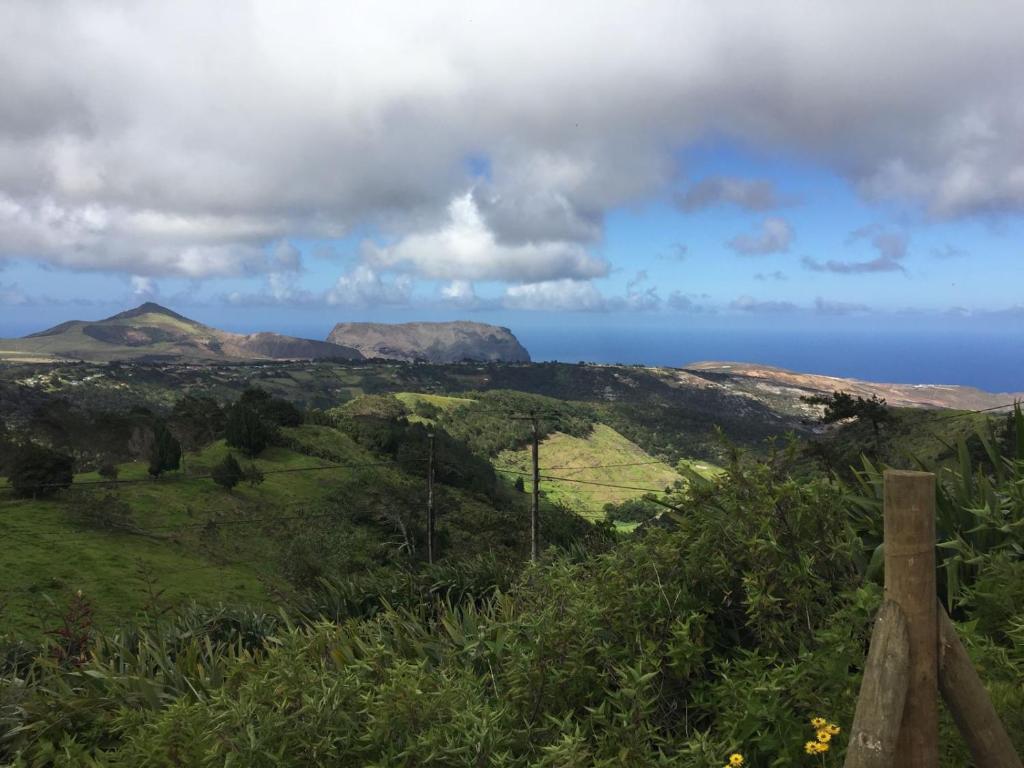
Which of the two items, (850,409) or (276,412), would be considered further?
(276,412)

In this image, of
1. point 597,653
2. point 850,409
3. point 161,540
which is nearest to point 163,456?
point 161,540

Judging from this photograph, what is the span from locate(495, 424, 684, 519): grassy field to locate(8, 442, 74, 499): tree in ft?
186

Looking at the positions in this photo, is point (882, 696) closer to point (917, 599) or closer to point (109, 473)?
point (917, 599)

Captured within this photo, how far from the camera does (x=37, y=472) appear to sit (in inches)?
1232

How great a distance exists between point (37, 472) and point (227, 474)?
30.7 ft

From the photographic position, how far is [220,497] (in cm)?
3741

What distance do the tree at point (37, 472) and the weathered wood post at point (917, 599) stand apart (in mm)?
35229

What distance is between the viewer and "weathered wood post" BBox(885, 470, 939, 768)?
2.20 meters

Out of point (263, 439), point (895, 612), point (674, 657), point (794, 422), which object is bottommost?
point (794, 422)

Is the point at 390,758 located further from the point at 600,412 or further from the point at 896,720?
the point at 600,412

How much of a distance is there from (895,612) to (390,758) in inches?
84.8

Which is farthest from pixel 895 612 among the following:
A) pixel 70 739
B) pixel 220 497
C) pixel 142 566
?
pixel 220 497

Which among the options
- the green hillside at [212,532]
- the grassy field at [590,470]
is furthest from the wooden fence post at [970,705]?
the grassy field at [590,470]

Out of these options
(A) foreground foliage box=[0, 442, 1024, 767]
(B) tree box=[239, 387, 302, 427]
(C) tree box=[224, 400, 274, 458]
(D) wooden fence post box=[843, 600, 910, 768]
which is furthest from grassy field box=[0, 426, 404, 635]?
(D) wooden fence post box=[843, 600, 910, 768]
